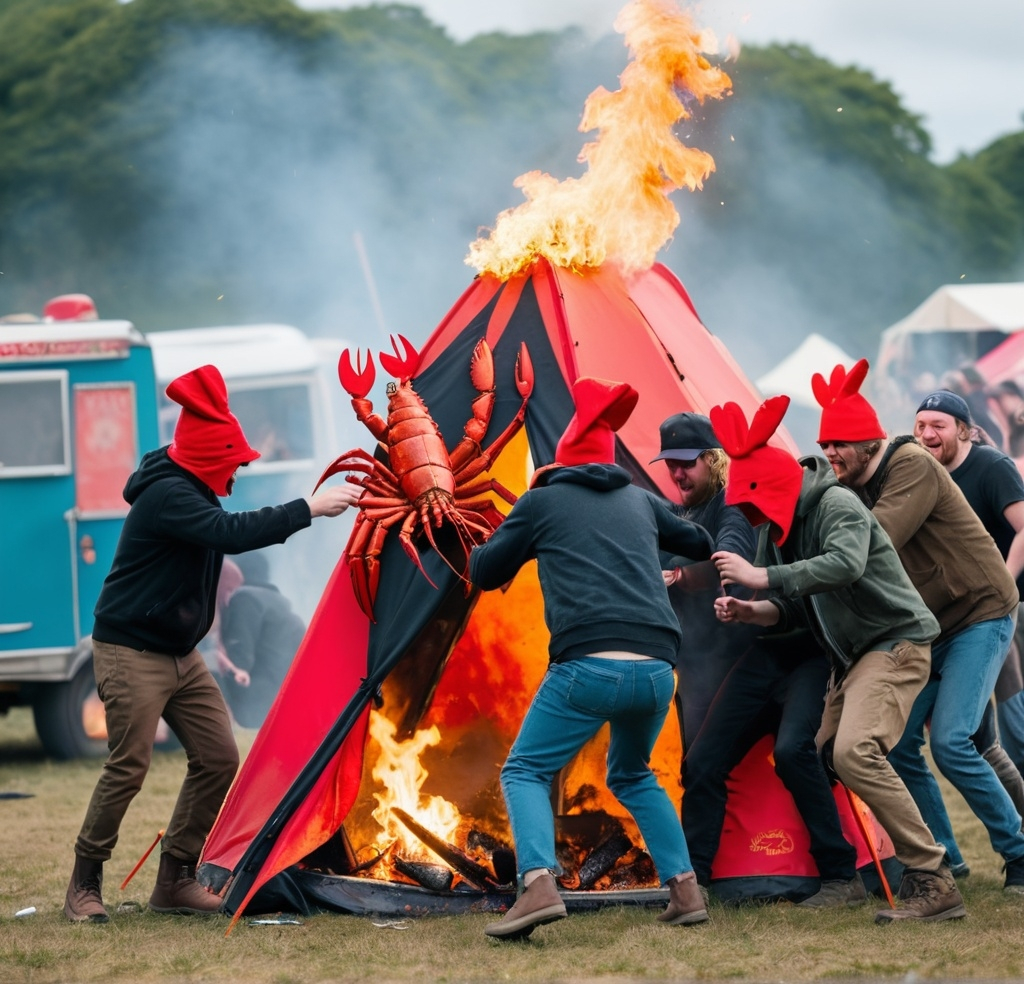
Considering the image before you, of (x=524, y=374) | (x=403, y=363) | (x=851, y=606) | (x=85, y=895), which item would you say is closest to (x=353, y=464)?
(x=403, y=363)

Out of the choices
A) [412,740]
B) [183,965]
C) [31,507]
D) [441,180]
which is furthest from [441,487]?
[441,180]

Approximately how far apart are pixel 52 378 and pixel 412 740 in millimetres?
5754

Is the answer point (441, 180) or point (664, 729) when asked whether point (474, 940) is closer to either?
point (664, 729)

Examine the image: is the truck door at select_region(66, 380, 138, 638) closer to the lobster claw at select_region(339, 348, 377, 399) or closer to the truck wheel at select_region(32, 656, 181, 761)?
the truck wheel at select_region(32, 656, 181, 761)

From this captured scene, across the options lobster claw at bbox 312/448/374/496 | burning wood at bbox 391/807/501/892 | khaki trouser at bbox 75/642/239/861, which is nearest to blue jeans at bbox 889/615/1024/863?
burning wood at bbox 391/807/501/892

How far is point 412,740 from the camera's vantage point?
21.2ft

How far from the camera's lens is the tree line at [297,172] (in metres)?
25.8

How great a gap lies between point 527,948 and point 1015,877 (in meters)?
1.99

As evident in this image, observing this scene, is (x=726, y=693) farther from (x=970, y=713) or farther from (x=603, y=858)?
(x=970, y=713)

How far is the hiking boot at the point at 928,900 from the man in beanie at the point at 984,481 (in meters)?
0.95

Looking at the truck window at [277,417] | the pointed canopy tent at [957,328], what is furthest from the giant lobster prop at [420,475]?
the pointed canopy tent at [957,328]

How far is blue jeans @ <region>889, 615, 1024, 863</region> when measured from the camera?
575cm

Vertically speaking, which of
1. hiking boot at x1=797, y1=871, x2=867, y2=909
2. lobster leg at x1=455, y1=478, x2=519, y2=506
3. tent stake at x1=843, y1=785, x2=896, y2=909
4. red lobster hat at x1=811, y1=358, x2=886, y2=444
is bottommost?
hiking boot at x1=797, y1=871, x2=867, y2=909

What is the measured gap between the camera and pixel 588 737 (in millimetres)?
5359
